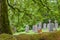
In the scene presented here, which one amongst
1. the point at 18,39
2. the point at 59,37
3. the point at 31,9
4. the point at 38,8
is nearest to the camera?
the point at 18,39

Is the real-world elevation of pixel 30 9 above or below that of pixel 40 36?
below

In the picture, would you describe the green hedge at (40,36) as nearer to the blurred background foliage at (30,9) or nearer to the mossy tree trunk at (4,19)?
the mossy tree trunk at (4,19)

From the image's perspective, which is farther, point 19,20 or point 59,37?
point 19,20

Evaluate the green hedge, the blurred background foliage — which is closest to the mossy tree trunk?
the green hedge

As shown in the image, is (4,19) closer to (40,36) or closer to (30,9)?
(40,36)

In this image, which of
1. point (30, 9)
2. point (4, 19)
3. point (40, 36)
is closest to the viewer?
point (40, 36)

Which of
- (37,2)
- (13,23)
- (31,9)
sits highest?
(37,2)

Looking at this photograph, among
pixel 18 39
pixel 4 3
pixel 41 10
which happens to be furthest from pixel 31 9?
pixel 18 39

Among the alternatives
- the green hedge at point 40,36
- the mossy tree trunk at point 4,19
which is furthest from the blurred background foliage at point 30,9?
the green hedge at point 40,36

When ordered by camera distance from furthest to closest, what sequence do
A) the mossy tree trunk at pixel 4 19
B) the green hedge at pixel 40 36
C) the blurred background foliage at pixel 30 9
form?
the blurred background foliage at pixel 30 9, the mossy tree trunk at pixel 4 19, the green hedge at pixel 40 36

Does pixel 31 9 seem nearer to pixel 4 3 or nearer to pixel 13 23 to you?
pixel 13 23

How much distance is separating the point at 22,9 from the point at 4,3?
2890mm

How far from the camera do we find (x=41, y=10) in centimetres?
862

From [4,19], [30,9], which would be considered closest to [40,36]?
[4,19]
